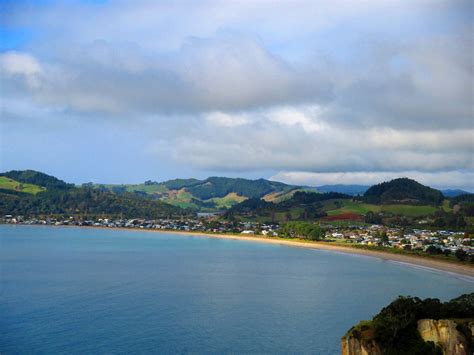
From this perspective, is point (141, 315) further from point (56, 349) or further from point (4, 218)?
point (4, 218)

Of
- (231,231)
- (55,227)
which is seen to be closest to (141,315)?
(231,231)

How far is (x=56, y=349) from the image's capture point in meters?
27.9

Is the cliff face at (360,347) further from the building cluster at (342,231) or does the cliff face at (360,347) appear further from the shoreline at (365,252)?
the building cluster at (342,231)

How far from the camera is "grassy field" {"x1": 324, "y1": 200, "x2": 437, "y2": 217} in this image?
15012cm

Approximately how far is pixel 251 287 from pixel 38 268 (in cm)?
2602

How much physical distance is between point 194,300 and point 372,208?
127 m

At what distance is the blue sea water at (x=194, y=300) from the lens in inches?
1164

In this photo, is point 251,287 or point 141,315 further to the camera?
point 251,287

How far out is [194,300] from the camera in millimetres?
41250

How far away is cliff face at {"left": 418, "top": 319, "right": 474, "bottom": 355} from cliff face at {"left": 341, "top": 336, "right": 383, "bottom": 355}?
84.0 inches

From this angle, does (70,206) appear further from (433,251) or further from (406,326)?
(406,326)

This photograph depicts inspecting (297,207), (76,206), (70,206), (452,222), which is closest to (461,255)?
(452,222)

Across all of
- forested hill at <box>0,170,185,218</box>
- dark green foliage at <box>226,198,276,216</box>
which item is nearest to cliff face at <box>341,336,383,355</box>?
dark green foliage at <box>226,198,276,216</box>

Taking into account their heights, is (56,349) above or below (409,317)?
below
